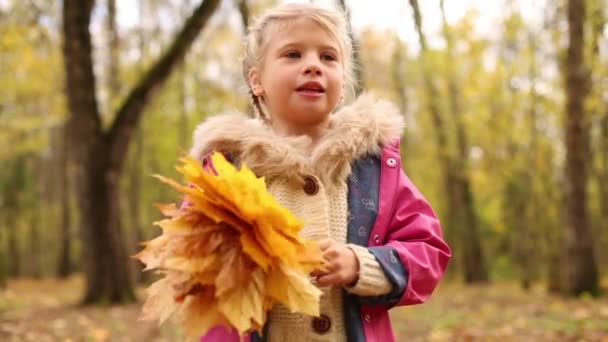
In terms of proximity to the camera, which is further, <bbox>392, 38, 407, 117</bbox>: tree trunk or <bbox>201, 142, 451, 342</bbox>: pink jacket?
<bbox>392, 38, 407, 117</bbox>: tree trunk

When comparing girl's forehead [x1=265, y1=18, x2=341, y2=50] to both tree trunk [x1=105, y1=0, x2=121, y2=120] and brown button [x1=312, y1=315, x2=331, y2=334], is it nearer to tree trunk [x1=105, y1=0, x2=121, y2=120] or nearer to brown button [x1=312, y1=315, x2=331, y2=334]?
brown button [x1=312, y1=315, x2=331, y2=334]

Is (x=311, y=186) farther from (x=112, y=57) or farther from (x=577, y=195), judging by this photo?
(x=112, y=57)

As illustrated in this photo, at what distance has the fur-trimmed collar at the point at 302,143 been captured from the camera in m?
1.96

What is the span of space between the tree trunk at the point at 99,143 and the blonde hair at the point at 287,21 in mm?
6183

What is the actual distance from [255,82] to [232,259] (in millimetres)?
929

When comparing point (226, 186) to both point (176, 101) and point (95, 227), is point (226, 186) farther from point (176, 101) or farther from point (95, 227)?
point (176, 101)

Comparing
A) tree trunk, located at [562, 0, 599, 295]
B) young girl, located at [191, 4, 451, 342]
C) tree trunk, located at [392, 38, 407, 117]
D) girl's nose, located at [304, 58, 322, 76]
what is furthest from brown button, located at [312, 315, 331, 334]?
tree trunk, located at [392, 38, 407, 117]

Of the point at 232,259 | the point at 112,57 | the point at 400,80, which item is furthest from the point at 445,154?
the point at 232,259

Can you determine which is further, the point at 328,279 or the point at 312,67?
the point at 312,67

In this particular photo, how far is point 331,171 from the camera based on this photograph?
1.98m

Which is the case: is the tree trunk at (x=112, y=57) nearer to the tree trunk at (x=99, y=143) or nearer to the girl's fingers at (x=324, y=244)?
the tree trunk at (x=99, y=143)

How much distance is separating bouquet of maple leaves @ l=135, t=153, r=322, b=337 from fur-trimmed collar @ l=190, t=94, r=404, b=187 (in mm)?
428

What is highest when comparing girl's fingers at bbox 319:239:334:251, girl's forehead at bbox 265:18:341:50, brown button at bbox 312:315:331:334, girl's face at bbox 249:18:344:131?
girl's forehead at bbox 265:18:341:50

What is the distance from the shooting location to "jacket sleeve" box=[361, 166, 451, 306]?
71.6 inches
